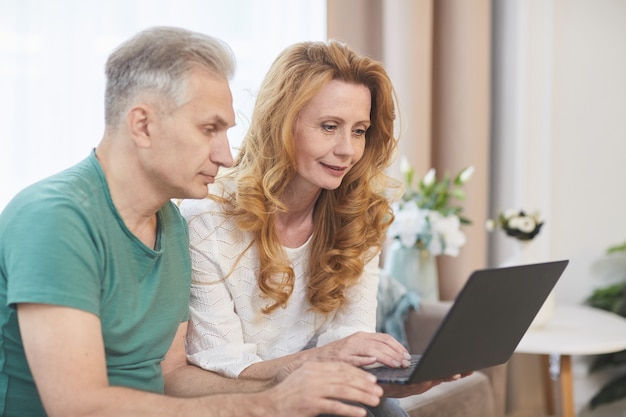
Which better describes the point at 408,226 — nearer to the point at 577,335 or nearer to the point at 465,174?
the point at 465,174

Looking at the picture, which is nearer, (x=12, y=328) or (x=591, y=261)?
(x=12, y=328)

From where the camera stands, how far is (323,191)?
6.58 ft

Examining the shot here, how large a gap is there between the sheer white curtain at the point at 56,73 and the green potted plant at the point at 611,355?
5.95ft

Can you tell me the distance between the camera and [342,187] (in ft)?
6.56

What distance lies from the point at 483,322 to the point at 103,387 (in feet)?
2.10

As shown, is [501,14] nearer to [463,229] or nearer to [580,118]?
[580,118]

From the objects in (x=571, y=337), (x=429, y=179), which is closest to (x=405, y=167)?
(x=429, y=179)

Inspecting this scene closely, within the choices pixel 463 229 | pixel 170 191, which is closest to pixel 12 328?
pixel 170 191

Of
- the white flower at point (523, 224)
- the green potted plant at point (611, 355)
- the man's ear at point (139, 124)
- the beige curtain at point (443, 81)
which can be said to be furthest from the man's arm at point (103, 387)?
the green potted plant at point (611, 355)

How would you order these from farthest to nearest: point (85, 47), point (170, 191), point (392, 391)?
point (85, 47), point (392, 391), point (170, 191)

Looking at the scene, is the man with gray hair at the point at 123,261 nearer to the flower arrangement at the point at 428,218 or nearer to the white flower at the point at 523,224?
the flower arrangement at the point at 428,218

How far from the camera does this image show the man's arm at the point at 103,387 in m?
1.26

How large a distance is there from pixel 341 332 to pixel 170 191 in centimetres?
64

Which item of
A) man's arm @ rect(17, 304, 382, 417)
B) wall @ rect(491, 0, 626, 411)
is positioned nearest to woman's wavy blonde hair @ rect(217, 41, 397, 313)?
man's arm @ rect(17, 304, 382, 417)
